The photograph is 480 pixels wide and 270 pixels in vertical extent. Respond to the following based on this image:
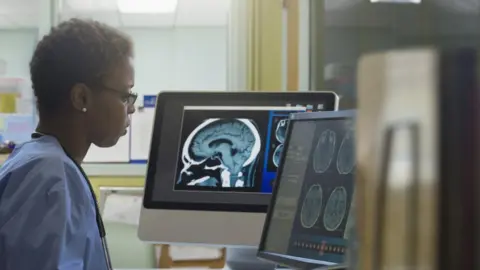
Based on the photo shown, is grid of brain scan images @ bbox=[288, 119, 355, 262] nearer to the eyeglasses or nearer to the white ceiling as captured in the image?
the eyeglasses

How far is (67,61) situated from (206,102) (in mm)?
350

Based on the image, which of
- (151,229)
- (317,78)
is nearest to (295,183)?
(151,229)

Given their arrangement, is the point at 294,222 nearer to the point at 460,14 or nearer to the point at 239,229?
the point at 239,229

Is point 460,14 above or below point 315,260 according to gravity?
above

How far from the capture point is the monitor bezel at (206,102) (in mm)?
1408

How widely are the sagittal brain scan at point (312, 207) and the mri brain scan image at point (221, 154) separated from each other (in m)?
0.42

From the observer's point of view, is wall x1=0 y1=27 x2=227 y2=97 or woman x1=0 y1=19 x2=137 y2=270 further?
wall x1=0 y1=27 x2=227 y2=97

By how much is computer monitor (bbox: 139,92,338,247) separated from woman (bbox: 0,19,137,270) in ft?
0.47

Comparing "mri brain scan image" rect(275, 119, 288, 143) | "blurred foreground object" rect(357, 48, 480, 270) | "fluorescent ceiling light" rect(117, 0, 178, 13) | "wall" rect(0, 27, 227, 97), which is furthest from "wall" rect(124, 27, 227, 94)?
"blurred foreground object" rect(357, 48, 480, 270)

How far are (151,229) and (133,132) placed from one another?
5.25 feet

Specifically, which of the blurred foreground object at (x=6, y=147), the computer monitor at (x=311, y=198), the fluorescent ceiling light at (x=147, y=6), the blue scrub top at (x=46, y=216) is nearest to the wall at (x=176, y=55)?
the fluorescent ceiling light at (x=147, y=6)

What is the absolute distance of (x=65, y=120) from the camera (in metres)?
1.30

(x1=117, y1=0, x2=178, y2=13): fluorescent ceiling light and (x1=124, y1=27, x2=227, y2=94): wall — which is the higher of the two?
(x1=117, y1=0, x2=178, y2=13): fluorescent ceiling light

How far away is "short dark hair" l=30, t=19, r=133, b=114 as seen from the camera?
1.30 m
